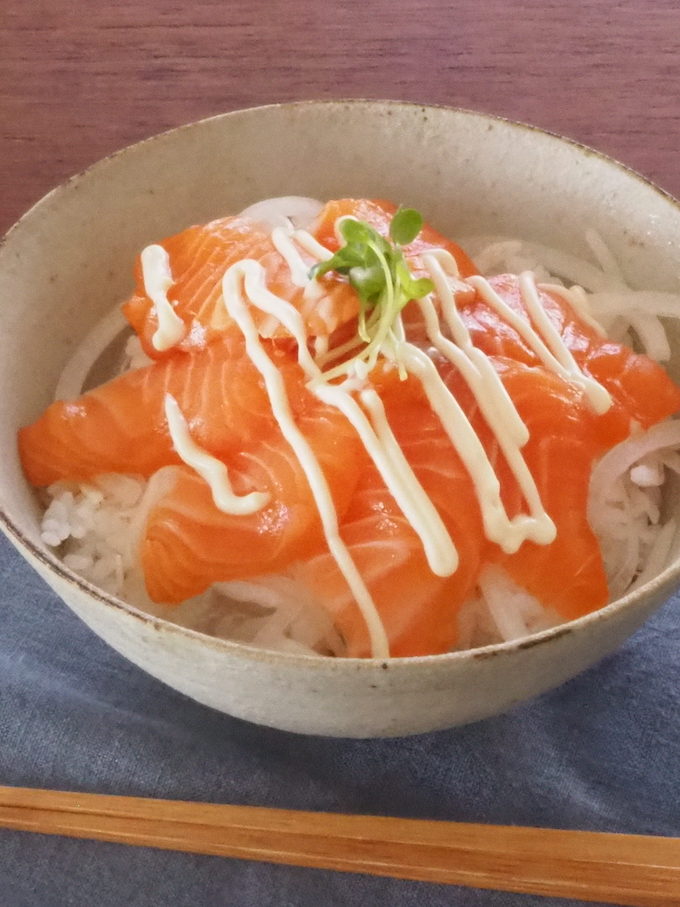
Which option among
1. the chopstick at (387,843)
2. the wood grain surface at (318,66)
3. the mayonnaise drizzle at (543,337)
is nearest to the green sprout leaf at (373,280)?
the mayonnaise drizzle at (543,337)

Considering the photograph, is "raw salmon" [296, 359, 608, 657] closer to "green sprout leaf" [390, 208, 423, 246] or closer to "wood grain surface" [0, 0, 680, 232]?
"green sprout leaf" [390, 208, 423, 246]

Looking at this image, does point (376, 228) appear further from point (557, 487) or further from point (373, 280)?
point (557, 487)

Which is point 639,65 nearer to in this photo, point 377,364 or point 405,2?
point 405,2

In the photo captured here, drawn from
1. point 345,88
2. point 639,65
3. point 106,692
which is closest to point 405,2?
point 345,88

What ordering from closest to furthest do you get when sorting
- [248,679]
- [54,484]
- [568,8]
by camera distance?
[248,679] < [54,484] < [568,8]

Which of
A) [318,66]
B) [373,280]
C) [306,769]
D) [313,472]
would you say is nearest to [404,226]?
[373,280]
